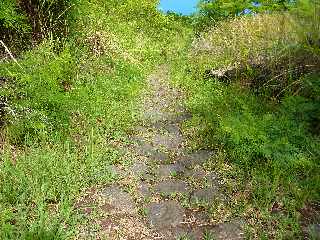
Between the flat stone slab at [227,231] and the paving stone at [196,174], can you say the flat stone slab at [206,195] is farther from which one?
the flat stone slab at [227,231]

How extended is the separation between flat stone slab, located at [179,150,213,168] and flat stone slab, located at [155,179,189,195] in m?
0.47

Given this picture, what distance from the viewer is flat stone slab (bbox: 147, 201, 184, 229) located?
482cm

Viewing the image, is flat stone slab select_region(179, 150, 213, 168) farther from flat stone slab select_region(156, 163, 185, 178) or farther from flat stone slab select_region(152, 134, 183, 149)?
flat stone slab select_region(152, 134, 183, 149)

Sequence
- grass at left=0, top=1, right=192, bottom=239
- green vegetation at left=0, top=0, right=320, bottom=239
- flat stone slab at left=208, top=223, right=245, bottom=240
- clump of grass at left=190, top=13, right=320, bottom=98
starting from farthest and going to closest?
clump of grass at left=190, top=13, right=320, bottom=98
green vegetation at left=0, top=0, right=320, bottom=239
grass at left=0, top=1, right=192, bottom=239
flat stone slab at left=208, top=223, right=245, bottom=240

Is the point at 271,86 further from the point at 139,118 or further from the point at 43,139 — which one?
the point at 43,139

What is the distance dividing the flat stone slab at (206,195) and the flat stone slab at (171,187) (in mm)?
137

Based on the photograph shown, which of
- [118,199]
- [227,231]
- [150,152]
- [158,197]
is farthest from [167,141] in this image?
[227,231]

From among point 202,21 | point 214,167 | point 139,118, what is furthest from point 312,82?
point 202,21

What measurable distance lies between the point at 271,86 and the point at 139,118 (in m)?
2.27

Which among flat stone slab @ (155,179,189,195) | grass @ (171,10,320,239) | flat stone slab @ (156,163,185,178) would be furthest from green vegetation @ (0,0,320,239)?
flat stone slab @ (155,179,189,195)

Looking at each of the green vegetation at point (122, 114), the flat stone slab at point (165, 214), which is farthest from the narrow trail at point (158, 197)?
the green vegetation at point (122, 114)

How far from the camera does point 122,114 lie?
7.65 m

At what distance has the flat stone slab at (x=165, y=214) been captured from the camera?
482 cm

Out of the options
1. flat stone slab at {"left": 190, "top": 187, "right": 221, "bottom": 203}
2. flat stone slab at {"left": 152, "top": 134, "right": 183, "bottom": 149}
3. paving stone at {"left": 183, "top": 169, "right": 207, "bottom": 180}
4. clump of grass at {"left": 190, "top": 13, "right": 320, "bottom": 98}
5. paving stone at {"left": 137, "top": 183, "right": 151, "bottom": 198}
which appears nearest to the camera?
flat stone slab at {"left": 190, "top": 187, "right": 221, "bottom": 203}
